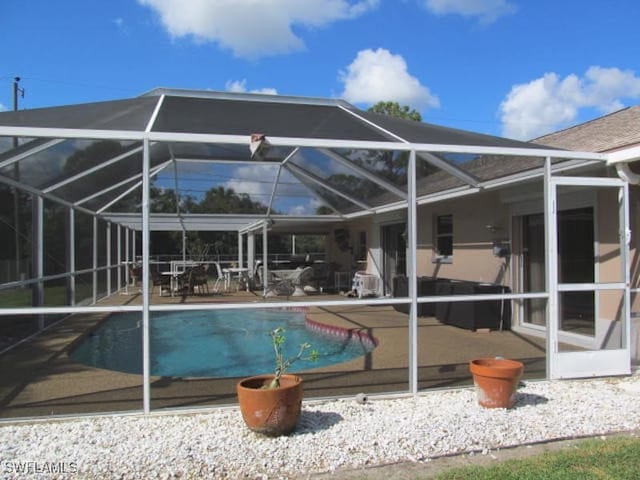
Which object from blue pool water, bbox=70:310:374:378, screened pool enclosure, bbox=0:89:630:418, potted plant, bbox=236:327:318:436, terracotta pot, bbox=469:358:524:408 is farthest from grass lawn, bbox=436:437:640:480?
blue pool water, bbox=70:310:374:378

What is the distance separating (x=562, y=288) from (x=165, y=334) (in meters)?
7.86

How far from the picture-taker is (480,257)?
385 inches

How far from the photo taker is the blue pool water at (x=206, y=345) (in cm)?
745

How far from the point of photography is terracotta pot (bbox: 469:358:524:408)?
14.4ft

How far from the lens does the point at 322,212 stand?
15445 millimetres

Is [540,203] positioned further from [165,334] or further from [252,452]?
[165,334]

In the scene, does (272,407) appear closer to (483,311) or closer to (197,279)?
(483,311)

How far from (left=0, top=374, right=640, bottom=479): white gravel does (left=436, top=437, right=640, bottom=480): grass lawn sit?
0.30 m

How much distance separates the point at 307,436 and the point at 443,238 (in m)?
8.13

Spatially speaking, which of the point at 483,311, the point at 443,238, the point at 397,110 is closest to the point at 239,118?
the point at 483,311

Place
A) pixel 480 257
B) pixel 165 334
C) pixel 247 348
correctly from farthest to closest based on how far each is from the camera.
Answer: pixel 165 334 < pixel 480 257 < pixel 247 348

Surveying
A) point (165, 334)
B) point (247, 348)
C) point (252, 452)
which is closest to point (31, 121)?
point (252, 452)

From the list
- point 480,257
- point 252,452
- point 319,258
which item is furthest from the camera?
point 319,258

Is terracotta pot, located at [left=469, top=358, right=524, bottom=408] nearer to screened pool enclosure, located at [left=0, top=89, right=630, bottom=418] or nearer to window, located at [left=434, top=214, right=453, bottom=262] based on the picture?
screened pool enclosure, located at [left=0, top=89, right=630, bottom=418]
